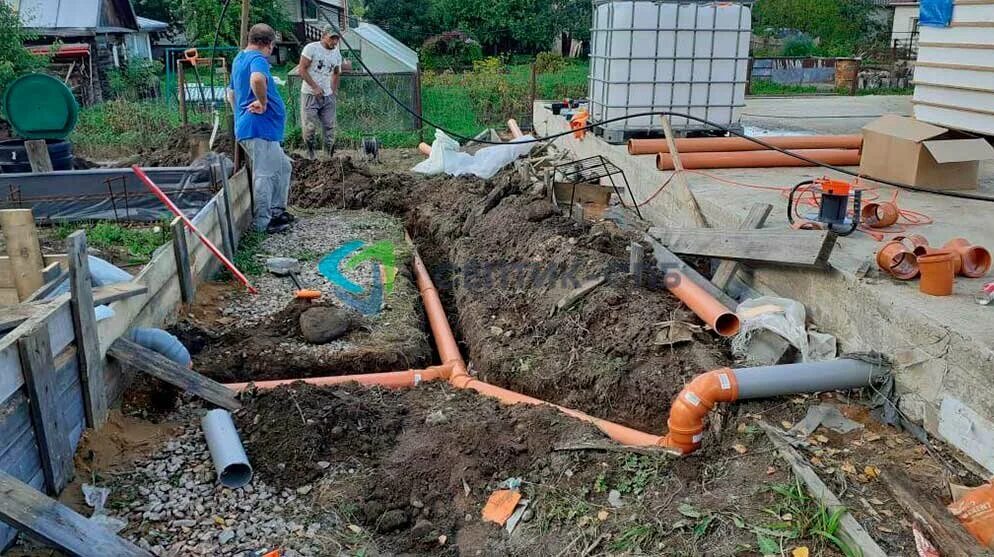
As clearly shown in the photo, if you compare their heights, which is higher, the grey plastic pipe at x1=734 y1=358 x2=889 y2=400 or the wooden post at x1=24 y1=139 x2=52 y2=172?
the wooden post at x1=24 y1=139 x2=52 y2=172

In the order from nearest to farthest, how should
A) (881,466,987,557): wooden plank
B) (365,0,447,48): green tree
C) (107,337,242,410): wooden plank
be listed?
(881,466,987,557): wooden plank, (107,337,242,410): wooden plank, (365,0,447,48): green tree

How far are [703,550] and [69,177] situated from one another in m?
7.46

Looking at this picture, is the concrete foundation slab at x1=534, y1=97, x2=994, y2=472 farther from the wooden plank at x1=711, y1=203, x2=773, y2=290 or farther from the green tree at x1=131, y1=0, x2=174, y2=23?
the green tree at x1=131, y1=0, x2=174, y2=23

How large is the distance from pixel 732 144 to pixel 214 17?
76.1ft

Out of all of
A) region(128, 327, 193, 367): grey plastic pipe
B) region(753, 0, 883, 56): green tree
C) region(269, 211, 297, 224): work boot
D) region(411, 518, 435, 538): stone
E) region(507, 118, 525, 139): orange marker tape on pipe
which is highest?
region(753, 0, 883, 56): green tree

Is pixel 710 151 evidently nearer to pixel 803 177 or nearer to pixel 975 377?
pixel 803 177

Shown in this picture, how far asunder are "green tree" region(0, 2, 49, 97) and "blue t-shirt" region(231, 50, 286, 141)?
26.2ft

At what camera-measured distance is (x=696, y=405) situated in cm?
354

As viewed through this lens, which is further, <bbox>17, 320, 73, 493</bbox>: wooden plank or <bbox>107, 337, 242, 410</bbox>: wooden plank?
<bbox>107, 337, 242, 410</bbox>: wooden plank

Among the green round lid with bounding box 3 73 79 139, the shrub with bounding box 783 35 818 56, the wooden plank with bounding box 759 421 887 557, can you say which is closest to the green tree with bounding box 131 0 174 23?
the shrub with bounding box 783 35 818 56

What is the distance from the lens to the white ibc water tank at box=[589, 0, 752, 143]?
311 inches

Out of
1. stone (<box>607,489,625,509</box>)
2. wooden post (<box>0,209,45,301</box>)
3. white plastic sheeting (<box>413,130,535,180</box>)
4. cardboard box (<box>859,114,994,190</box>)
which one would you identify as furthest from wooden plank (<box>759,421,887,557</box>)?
white plastic sheeting (<box>413,130,535,180</box>)

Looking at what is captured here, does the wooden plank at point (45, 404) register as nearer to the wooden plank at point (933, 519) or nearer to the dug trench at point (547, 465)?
the dug trench at point (547, 465)

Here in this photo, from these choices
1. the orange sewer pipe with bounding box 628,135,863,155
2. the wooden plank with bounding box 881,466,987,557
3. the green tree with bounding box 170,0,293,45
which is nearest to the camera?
the wooden plank with bounding box 881,466,987,557
